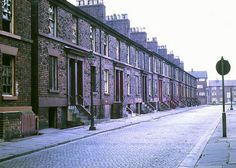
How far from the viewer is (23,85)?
1994cm

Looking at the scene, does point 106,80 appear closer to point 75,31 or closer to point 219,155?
point 75,31

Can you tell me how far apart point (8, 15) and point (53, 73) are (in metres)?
6.47

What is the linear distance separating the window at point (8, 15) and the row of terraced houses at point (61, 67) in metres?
0.04

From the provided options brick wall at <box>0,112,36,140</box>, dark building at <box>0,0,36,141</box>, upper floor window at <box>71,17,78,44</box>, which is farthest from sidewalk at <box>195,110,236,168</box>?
upper floor window at <box>71,17,78,44</box>

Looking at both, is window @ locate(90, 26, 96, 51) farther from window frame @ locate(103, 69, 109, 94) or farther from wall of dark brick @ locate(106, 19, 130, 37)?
wall of dark brick @ locate(106, 19, 130, 37)

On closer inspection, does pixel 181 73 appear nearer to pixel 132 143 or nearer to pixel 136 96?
pixel 136 96

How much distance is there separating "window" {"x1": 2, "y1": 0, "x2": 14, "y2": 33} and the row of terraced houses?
0.04 meters

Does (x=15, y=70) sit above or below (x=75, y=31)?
below

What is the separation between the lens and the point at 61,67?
84.8 feet

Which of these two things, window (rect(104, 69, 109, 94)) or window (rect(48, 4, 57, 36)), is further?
window (rect(104, 69, 109, 94))

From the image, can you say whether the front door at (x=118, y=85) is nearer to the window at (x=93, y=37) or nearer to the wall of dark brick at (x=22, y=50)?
the window at (x=93, y=37)

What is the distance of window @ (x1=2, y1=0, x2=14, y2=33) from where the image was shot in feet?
61.4

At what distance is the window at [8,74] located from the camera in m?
18.5

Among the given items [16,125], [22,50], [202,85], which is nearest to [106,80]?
[22,50]
